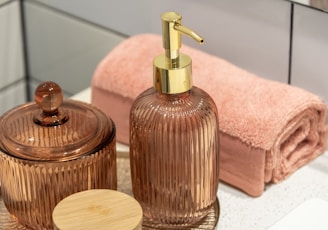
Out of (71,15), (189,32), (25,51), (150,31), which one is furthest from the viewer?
(25,51)

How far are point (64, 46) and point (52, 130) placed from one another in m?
0.49

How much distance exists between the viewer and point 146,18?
1074 mm

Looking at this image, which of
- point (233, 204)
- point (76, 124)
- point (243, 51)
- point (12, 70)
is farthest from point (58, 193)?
point (12, 70)

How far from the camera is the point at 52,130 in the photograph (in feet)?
2.55

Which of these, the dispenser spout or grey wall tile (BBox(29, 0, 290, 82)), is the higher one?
the dispenser spout

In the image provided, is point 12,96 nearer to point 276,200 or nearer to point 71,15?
point 71,15

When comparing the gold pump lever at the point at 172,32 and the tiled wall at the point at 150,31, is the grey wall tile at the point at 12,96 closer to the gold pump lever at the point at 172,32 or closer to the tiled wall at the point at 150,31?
the tiled wall at the point at 150,31

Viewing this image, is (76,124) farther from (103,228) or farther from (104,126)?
(103,228)

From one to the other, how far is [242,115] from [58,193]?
0.23 metres

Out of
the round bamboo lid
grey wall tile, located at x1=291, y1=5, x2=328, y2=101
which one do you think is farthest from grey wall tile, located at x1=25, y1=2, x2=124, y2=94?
the round bamboo lid

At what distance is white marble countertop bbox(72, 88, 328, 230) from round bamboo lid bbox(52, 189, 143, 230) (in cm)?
13

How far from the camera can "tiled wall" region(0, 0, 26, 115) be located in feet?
4.11

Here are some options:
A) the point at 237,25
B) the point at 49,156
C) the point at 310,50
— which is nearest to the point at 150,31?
the point at 237,25

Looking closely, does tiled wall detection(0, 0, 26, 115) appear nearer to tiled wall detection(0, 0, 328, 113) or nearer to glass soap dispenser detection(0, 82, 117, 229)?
tiled wall detection(0, 0, 328, 113)
